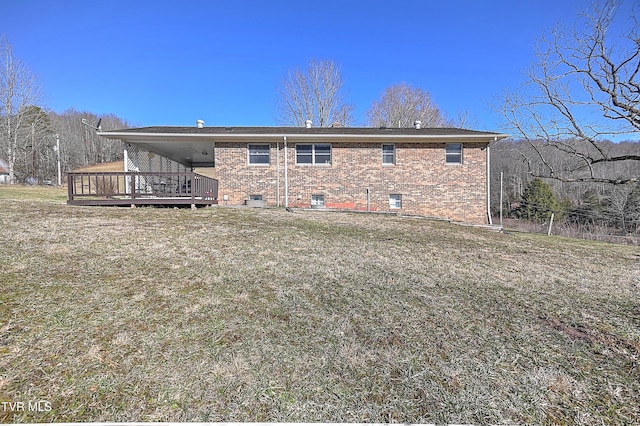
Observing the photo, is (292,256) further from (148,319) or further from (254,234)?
(148,319)

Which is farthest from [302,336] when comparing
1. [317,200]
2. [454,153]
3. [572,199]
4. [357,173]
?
[572,199]

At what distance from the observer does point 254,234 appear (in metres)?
6.31

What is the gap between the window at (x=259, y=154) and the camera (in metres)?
13.1

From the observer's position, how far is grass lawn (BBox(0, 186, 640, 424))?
5.94 feet

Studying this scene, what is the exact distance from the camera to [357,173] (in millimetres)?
13109

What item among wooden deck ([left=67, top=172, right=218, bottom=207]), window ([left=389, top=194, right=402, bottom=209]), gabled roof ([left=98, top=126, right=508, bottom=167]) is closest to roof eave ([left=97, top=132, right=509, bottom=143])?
gabled roof ([left=98, top=126, right=508, bottom=167])

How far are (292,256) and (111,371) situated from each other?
3.16 meters

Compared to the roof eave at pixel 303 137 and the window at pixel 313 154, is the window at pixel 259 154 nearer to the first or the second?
the roof eave at pixel 303 137

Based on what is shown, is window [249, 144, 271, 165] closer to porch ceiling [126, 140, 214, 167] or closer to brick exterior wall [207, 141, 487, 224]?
brick exterior wall [207, 141, 487, 224]

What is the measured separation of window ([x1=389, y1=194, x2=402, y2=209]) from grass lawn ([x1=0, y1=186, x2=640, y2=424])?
806cm

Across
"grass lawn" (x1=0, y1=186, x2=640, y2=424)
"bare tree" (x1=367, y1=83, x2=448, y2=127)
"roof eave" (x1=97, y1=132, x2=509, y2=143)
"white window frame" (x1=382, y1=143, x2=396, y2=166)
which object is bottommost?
"grass lawn" (x1=0, y1=186, x2=640, y2=424)

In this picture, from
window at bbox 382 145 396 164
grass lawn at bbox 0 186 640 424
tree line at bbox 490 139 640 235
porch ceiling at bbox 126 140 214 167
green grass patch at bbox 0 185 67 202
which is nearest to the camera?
grass lawn at bbox 0 186 640 424

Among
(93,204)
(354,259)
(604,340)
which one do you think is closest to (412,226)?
(354,259)

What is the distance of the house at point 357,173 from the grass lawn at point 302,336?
797cm
